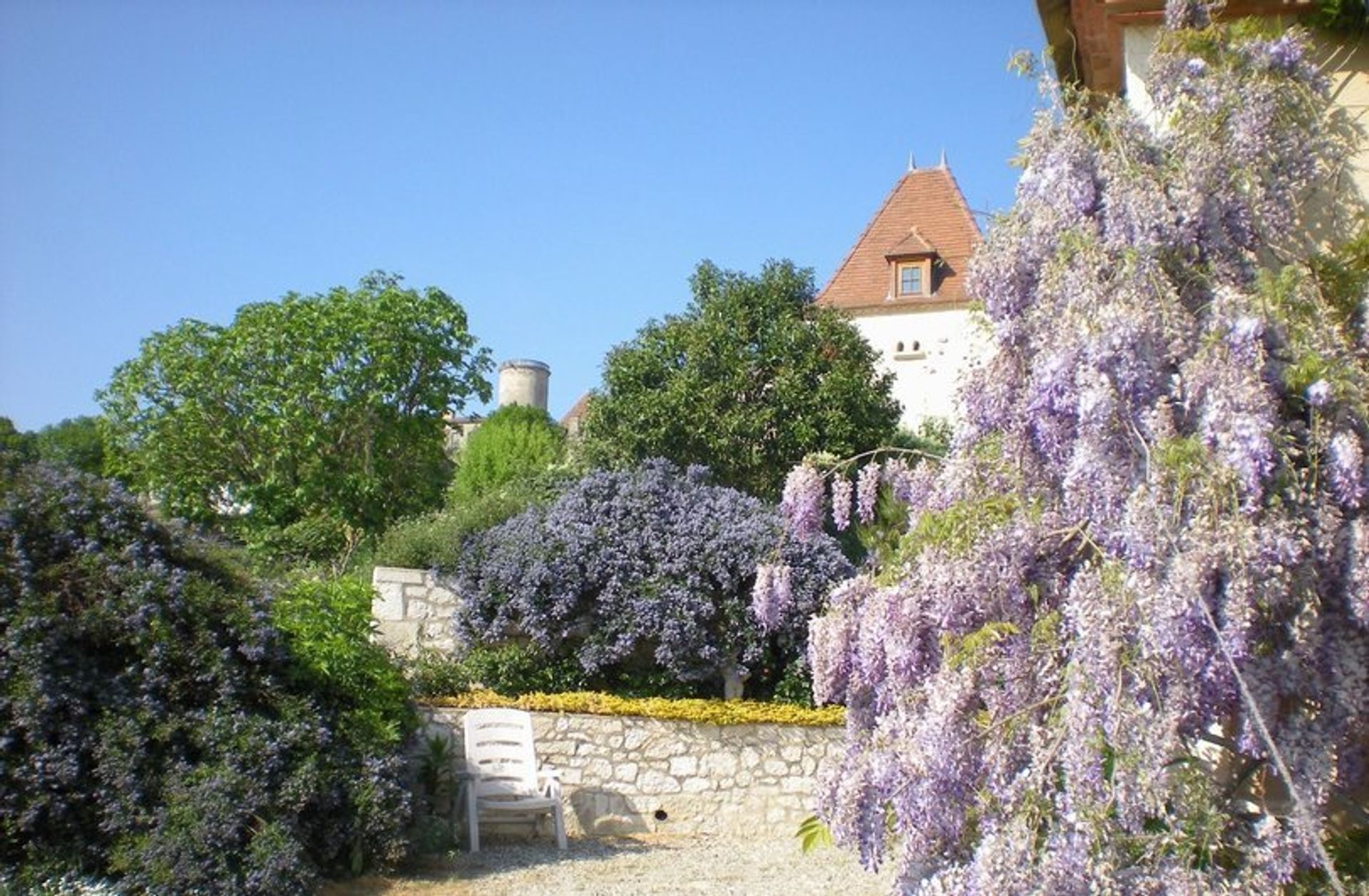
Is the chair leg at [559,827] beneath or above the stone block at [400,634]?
beneath

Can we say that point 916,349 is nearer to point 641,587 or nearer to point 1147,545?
point 641,587

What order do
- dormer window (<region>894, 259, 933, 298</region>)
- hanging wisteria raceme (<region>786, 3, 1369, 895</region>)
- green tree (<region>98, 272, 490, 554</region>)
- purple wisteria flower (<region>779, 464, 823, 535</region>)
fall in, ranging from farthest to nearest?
dormer window (<region>894, 259, 933, 298</region>) → green tree (<region>98, 272, 490, 554</region>) → purple wisteria flower (<region>779, 464, 823, 535</region>) → hanging wisteria raceme (<region>786, 3, 1369, 895</region>)

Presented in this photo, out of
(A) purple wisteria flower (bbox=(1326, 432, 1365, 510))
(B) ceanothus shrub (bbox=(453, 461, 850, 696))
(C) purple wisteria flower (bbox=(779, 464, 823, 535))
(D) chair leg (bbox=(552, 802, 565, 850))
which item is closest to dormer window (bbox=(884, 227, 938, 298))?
(B) ceanothus shrub (bbox=(453, 461, 850, 696))

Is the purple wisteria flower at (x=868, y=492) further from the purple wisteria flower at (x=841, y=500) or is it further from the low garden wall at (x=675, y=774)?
the low garden wall at (x=675, y=774)

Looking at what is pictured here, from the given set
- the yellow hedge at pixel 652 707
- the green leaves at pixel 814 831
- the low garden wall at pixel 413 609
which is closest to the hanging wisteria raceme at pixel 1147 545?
the green leaves at pixel 814 831

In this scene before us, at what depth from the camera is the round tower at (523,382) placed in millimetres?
31672

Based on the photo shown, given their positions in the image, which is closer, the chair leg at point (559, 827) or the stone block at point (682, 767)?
the chair leg at point (559, 827)

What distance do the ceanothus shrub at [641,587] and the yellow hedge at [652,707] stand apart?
365 millimetres

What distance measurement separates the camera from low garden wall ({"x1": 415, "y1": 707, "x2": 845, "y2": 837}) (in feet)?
31.5

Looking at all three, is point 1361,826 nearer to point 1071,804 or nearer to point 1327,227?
point 1071,804

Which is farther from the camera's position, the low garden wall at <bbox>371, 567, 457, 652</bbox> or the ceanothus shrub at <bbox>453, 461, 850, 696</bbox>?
the low garden wall at <bbox>371, 567, 457, 652</bbox>

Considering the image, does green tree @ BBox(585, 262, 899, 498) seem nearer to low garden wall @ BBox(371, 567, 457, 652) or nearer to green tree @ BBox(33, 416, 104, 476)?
low garden wall @ BBox(371, 567, 457, 652)

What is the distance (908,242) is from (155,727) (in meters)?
19.9

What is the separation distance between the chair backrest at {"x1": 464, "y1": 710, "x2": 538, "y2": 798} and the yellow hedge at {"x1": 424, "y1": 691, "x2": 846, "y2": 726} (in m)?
0.47
